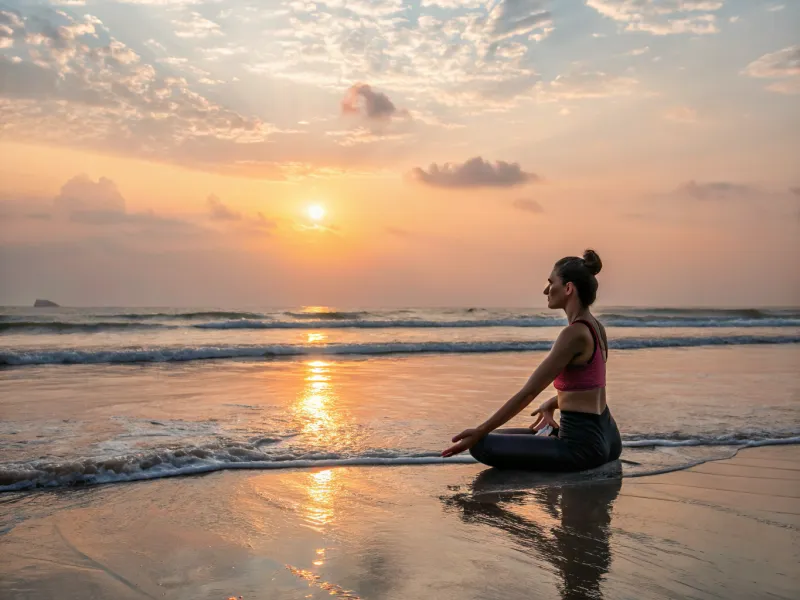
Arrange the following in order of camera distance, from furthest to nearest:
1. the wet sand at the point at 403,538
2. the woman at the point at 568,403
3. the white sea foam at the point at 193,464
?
1. the white sea foam at the point at 193,464
2. the woman at the point at 568,403
3. the wet sand at the point at 403,538

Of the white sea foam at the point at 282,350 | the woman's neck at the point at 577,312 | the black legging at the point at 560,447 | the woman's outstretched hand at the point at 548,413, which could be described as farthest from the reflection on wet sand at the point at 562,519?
the white sea foam at the point at 282,350

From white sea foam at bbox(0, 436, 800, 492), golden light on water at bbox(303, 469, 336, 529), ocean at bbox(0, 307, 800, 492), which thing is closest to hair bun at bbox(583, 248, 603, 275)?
white sea foam at bbox(0, 436, 800, 492)

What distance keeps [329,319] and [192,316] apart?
8.23m

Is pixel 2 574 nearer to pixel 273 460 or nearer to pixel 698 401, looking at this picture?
pixel 273 460

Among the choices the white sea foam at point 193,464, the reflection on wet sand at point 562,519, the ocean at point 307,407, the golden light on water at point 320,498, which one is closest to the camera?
the reflection on wet sand at point 562,519

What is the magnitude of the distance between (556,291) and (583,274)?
214 millimetres

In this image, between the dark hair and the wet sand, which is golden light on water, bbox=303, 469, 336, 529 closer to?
the wet sand

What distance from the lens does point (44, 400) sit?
328 inches

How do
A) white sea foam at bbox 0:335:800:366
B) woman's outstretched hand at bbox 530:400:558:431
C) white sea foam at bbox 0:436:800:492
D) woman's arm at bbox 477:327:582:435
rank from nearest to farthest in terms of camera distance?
woman's arm at bbox 477:327:582:435, white sea foam at bbox 0:436:800:492, woman's outstretched hand at bbox 530:400:558:431, white sea foam at bbox 0:335:800:366

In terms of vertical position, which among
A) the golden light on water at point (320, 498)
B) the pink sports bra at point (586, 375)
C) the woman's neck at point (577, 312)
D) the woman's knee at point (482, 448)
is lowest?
the golden light on water at point (320, 498)

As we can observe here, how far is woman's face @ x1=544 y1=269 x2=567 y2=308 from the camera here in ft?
14.3

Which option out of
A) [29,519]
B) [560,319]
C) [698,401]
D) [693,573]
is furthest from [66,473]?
[560,319]

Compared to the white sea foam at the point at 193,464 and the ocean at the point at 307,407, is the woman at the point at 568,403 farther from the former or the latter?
the ocean at the point at 307,407

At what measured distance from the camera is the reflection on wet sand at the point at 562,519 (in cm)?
290
